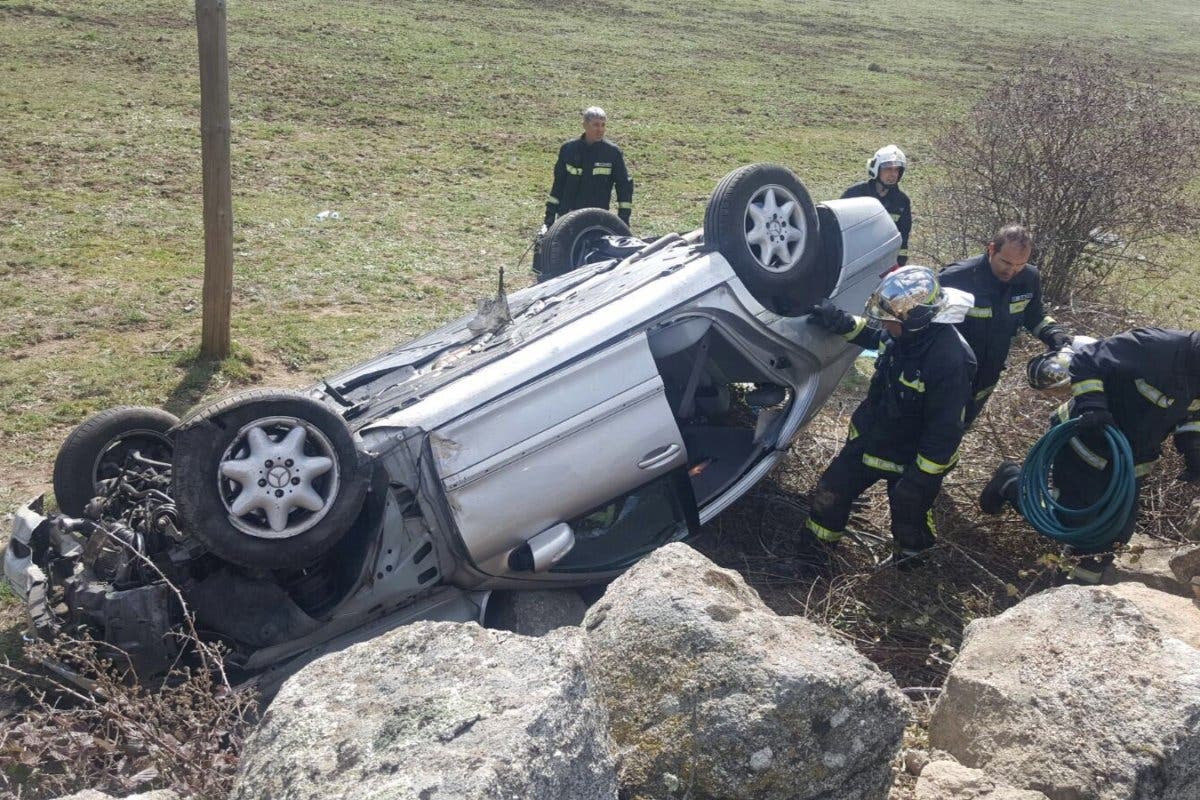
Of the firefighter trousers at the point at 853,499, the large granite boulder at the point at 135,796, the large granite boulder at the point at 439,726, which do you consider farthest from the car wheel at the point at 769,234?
the large granite boulder at the point at 135,796

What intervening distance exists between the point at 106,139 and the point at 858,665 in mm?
11957

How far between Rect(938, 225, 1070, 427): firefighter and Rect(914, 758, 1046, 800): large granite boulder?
2918 millimetres

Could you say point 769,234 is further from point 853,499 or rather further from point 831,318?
point 853,499

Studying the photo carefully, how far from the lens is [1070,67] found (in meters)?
9.54

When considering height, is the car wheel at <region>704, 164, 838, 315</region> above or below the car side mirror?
above

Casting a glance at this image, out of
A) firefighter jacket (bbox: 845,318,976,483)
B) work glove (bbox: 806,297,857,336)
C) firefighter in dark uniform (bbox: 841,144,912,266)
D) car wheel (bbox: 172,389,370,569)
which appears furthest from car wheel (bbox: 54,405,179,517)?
firefighter in dark uniform (bbox: 841,144,912,266)

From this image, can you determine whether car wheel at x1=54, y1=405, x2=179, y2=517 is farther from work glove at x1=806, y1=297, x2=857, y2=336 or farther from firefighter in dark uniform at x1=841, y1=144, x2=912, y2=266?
firefighter in dark uniform at x1=841, y1=144, x2=912, y2=266

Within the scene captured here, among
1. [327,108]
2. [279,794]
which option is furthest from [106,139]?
[279,794]

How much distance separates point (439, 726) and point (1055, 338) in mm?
4503

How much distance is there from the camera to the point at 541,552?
4.25 m

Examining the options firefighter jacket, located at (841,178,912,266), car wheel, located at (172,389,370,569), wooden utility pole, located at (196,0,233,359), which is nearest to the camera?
car wheel, located at (172,389,370,569)

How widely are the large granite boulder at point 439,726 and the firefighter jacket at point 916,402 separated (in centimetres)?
284

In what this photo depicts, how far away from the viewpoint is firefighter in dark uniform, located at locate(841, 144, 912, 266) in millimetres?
7656

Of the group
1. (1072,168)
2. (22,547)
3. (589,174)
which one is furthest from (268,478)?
(1072,168)
